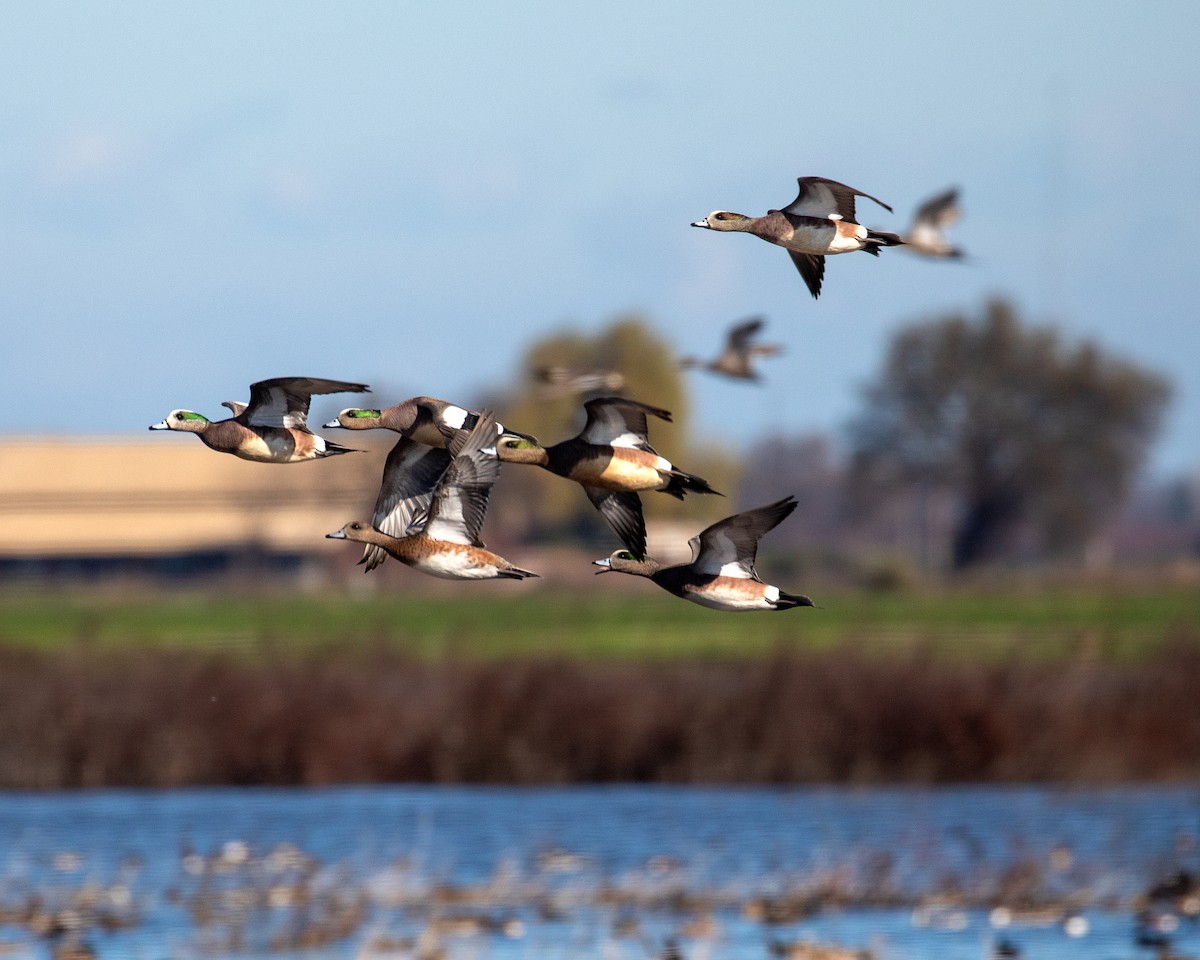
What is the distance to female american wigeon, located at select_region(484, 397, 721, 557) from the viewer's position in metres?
6.75

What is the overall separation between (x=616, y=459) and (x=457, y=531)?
556 millimetres

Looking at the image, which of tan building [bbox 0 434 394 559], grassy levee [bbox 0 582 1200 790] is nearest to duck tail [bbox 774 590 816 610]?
grassy levee [bbox 0 582 1200 790]

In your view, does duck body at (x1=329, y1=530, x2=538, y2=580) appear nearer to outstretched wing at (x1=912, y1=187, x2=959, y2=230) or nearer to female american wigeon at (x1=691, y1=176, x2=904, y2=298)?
female american wigeon at (x1=691, y1=176, x2=904, y2=298)

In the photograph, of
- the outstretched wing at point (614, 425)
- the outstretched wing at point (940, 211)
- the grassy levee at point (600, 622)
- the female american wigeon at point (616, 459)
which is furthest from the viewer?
the grassy levee at point (600, 622)

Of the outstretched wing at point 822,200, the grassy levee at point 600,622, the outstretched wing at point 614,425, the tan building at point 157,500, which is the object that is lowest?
the outstretched wing at point 614,425

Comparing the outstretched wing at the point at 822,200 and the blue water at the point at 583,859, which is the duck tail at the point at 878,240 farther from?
the blue water at the point at 583,859

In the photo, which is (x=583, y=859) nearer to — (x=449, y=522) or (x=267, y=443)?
(x=267, y=443)

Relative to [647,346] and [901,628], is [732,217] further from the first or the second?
[647,346]

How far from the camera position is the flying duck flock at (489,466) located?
657 cm

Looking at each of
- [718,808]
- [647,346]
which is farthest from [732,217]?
[647,346]

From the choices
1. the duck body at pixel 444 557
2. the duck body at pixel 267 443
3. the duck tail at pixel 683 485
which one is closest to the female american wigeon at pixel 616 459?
the duck tail at pixel 683 485

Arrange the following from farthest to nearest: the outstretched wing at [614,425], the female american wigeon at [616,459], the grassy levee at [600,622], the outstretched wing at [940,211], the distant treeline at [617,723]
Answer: the grassy levee at [600,622] → the distant treeline at [617,723] → the outstretched wing at [940,211] → the outstretched wing at [614,425] → the female american wigeon at [616,459]

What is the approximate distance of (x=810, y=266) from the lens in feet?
24.7

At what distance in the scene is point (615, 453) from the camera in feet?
22.5
